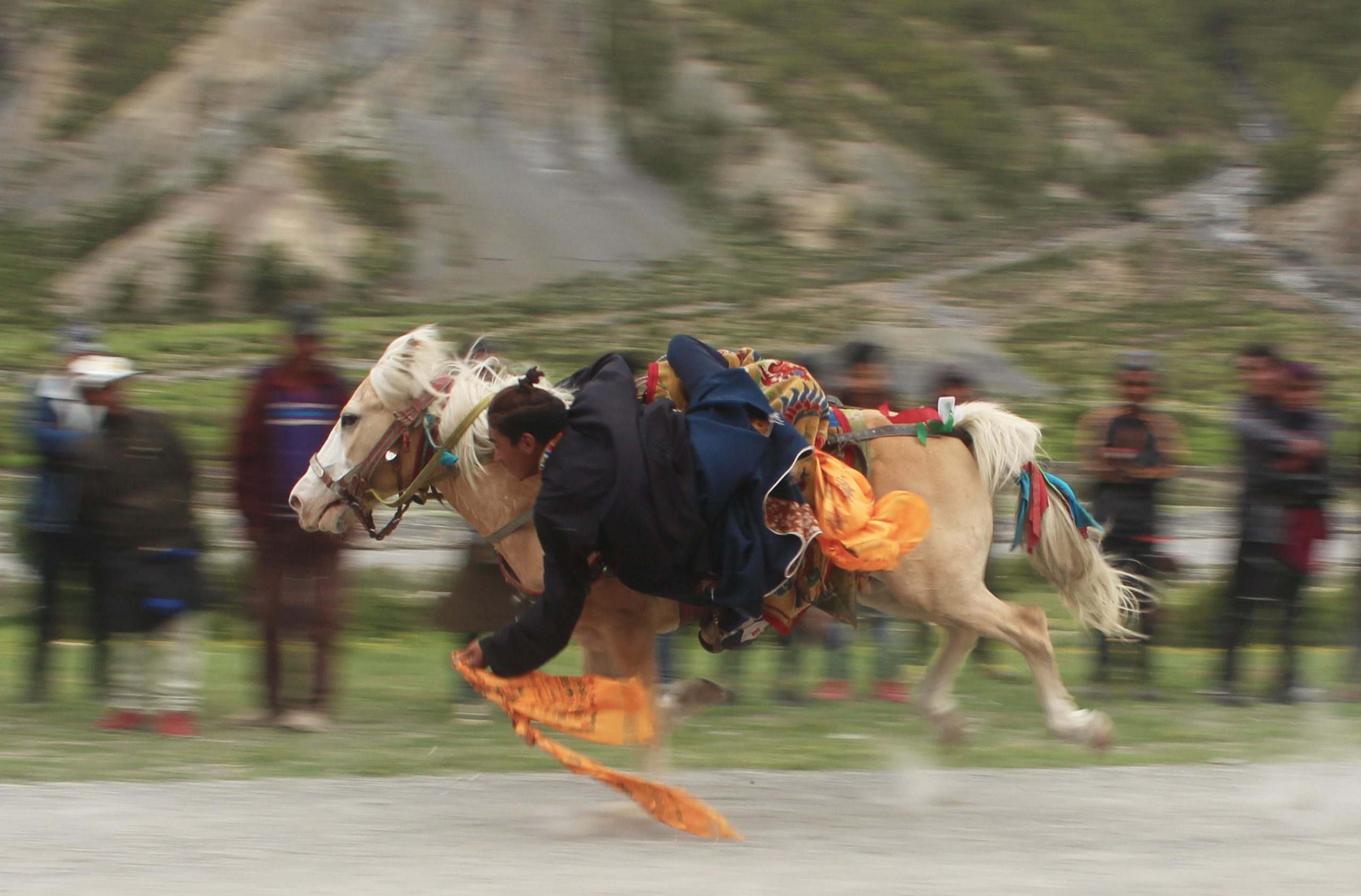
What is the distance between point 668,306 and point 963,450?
42.0m

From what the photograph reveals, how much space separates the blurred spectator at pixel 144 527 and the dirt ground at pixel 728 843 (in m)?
1.31

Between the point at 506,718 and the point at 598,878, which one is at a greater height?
the point at 598,878

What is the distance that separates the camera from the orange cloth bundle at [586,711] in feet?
18.1

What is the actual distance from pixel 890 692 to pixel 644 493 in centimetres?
363

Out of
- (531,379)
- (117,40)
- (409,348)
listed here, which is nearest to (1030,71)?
(117,40)

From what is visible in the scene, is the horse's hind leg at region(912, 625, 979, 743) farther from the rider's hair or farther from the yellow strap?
the yellow strap

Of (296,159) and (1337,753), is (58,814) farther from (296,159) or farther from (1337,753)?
(296,159)

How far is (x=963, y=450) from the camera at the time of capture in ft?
21.3

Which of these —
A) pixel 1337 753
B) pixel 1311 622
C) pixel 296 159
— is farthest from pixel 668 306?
pixel 1337 753

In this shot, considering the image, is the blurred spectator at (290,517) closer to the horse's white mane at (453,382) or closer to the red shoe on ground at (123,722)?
the red shoe on ground at (123,722)

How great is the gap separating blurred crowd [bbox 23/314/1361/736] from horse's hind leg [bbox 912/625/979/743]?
0.92m

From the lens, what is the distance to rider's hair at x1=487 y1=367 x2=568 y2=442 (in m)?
5.64

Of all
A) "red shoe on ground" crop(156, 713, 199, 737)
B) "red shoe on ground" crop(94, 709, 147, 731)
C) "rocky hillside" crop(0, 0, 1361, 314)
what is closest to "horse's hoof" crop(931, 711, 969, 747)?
"red shoe on ground" crop(156, 713, 199, 737)

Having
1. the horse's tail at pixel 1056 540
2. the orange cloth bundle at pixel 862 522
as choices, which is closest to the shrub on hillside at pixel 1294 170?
the horse's tail at pixel 1056 540
